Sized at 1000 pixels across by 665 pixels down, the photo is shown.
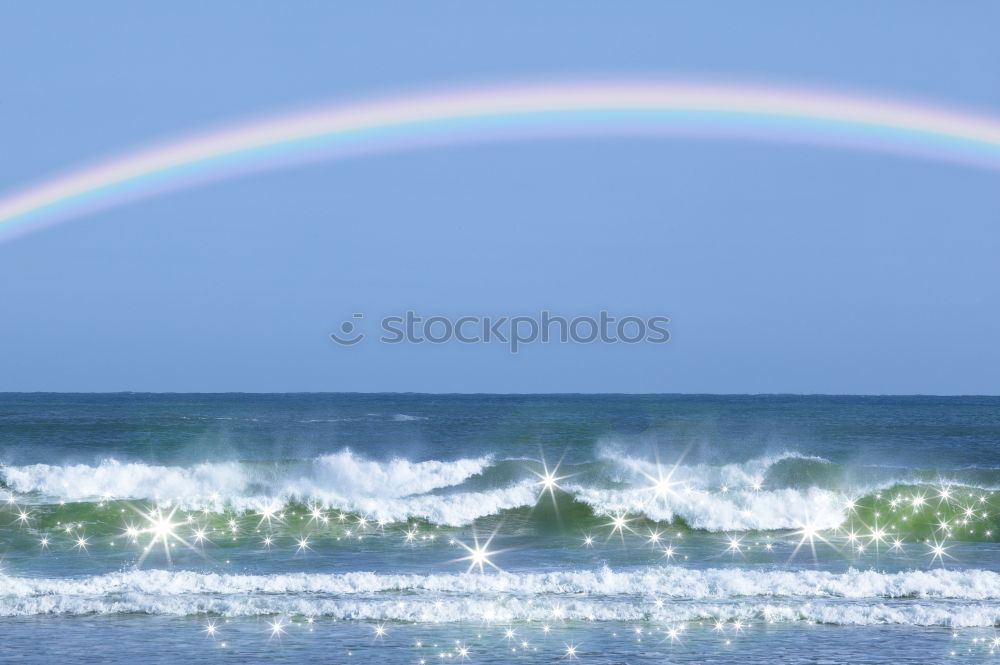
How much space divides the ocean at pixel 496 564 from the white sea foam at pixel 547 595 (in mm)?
47

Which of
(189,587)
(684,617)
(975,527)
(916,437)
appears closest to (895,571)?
(684,617)

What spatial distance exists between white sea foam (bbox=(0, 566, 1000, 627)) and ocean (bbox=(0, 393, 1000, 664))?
0.05m

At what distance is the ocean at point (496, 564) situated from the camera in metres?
12.7

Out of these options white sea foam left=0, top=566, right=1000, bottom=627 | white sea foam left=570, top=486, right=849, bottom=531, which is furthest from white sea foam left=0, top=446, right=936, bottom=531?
white sea foam left=0, top=566, right=1000, bottom=627

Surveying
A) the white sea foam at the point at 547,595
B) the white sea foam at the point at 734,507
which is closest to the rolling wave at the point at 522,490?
the white sea foam at the point at 734,507

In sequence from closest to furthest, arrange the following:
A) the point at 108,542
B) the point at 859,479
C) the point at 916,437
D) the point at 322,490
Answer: the point at 108,542 → the point at 322,490 → the point at 859,479 → the point at 916,437

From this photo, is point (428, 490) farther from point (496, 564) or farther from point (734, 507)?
point (496, 564)

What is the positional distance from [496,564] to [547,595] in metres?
3.25

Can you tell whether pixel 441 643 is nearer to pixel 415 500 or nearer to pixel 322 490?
pixel 415 500

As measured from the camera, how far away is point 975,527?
23.2 m

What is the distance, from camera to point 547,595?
1511cm

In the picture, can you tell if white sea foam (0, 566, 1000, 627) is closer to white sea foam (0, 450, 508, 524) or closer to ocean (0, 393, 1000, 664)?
ocean (0, 393, 1000, 664)

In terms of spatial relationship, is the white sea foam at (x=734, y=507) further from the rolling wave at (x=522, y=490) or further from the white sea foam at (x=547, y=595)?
the white sea foam at (x=547, y=595)

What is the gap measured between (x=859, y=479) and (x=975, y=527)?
1250cm
